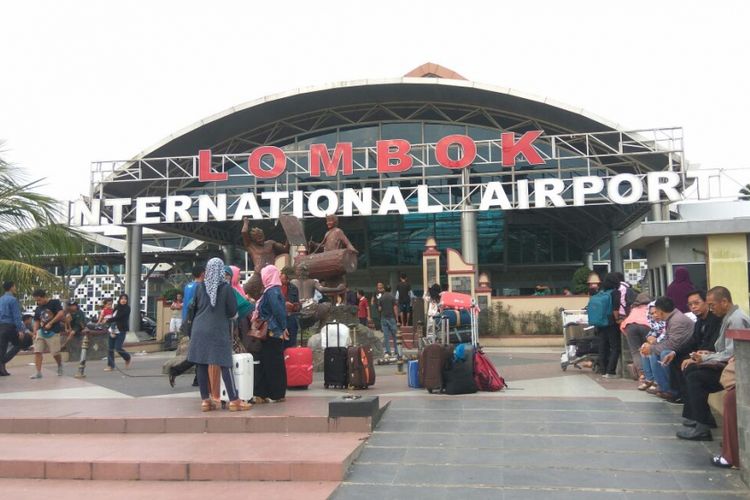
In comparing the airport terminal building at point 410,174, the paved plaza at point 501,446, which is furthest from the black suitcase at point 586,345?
the airport terminal building at point 410,174

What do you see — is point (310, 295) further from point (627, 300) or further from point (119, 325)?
point (627, 300)

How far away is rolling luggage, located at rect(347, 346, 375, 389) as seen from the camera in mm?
8266

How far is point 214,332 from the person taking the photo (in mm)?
6461

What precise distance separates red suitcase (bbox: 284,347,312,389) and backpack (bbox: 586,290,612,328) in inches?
165

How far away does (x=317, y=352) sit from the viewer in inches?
436

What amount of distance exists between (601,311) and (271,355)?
4893mm

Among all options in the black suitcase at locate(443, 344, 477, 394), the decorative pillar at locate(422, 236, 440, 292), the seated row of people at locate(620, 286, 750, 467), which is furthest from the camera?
the decorative pillar at locate(422, 236, 440, 292)

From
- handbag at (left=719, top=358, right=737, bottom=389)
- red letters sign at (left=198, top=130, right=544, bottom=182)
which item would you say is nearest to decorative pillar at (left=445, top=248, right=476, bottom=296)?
red letters sign at (left=198, top=130, right=544, bottom=182)

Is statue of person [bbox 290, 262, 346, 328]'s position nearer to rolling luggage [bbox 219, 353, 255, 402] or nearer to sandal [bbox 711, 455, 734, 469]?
rolling luggage [bbox 219, 353, 255, 402]

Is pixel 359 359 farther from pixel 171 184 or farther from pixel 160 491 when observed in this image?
pixel 171 184

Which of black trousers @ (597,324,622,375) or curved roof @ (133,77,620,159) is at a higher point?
curved roof @ (133,77,620,159)

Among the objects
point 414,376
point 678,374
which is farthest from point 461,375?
point 678,374

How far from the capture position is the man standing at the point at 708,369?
531 cm

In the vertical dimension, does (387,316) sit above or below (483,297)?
below
